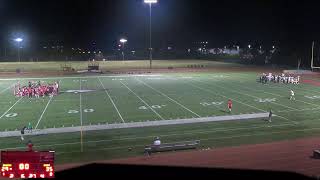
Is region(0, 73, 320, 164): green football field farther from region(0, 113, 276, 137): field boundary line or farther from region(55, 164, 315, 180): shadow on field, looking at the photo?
region(55, 164, 315, 180): shadow on field

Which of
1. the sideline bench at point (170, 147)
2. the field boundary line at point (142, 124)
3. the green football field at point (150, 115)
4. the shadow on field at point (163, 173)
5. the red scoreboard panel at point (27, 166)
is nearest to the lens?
the red scoreboard panel at point (27, 166)

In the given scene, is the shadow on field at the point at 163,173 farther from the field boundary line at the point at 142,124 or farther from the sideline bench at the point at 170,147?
the field boundary line at the point at 142,124

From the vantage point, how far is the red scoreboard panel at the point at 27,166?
956 cm

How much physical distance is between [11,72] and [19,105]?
3282cm

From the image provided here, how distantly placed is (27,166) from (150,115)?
16.1 metres

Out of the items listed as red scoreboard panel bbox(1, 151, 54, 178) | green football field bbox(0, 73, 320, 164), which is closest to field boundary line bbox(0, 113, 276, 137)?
green football field bbox(0, 73, 320, 164)

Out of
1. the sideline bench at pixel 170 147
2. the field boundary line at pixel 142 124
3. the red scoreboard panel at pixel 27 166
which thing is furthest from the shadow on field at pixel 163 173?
the field boundary line at pixel 142 124

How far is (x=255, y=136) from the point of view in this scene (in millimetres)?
19859

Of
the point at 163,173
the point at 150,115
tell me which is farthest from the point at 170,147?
the point at 150,115

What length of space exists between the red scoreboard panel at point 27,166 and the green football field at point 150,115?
628cm

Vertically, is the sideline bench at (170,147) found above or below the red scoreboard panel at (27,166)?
below

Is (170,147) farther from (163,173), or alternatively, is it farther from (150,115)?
(150,115)

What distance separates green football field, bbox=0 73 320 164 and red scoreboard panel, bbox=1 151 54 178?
6282 millimetres

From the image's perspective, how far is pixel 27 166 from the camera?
31.4 ft
